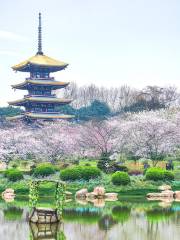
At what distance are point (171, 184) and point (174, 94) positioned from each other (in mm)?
65179

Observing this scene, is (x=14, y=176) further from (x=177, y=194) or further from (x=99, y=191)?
(x=177, y=194)

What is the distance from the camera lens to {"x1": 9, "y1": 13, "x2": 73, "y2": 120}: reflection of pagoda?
82875 mm

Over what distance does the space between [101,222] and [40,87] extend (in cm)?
5918

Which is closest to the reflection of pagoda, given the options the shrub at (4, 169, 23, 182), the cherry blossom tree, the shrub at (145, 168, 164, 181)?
the cherry blossom tree

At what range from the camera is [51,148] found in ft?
198

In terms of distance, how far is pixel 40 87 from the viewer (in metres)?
85.6

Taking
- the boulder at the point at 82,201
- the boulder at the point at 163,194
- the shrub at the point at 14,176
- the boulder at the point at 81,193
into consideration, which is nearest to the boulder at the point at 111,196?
the boulder at the point at 81,193

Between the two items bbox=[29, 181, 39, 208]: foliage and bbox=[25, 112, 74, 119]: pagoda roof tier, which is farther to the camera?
bbox=[25, 112, 74, 119]: pagoda roof tier

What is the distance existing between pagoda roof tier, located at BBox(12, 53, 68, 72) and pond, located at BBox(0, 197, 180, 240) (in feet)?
163

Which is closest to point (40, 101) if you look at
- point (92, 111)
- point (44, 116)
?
point (44, 116)

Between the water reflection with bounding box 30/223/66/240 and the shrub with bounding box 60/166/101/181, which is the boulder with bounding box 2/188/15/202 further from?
the water reflection with bounding box 30/223/66/240

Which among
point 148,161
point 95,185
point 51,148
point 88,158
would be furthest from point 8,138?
point 95,185

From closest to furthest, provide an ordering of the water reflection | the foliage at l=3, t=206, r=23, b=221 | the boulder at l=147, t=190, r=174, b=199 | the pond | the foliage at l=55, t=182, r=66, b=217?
the water reflection → the pond → the foliage at l=55, t=182, r=66, b=217 → the foliage at l=3, t=206, r=23, b=221 → the boulder at l=147, t=190, r=174, b=199

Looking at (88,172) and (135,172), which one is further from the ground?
(88,172)
